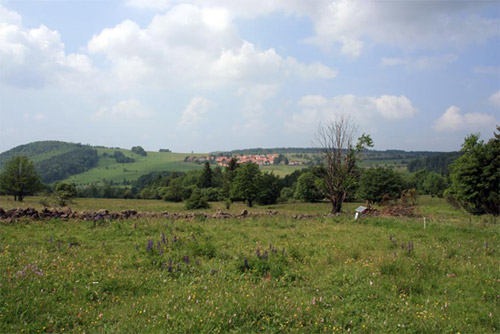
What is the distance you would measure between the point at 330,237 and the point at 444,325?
6.43m

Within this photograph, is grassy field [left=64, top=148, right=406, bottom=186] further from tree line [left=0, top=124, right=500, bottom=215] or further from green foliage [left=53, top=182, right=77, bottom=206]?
green foliage [left=53, top=182, right=77, bottom=206]

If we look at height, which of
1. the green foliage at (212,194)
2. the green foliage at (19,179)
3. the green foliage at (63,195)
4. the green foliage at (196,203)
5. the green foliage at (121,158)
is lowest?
the green foliage at (212,194)

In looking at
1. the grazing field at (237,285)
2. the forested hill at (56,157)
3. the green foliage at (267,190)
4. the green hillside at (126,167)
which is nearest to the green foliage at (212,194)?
the green foliage at (267,190)

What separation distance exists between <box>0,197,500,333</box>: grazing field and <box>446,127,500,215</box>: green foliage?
26811 millimetres

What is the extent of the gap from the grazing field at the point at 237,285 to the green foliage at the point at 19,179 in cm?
4731

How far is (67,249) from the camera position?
8383mm

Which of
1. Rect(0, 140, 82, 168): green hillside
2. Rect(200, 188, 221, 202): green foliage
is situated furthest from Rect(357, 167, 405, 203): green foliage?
Rect(0, 140, 82, 168): green hillside

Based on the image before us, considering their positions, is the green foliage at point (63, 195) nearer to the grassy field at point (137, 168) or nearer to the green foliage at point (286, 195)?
the green foliage at point (286, 195)

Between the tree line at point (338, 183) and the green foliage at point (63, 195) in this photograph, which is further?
the green foliage at point (63, 195)

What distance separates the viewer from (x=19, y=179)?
4925 centimetres

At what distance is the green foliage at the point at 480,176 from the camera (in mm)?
31828

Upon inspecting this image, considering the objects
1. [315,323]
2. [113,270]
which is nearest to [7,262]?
[113,270]

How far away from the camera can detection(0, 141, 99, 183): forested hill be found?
409 ft

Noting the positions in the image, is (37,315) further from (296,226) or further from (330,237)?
(296,226)
